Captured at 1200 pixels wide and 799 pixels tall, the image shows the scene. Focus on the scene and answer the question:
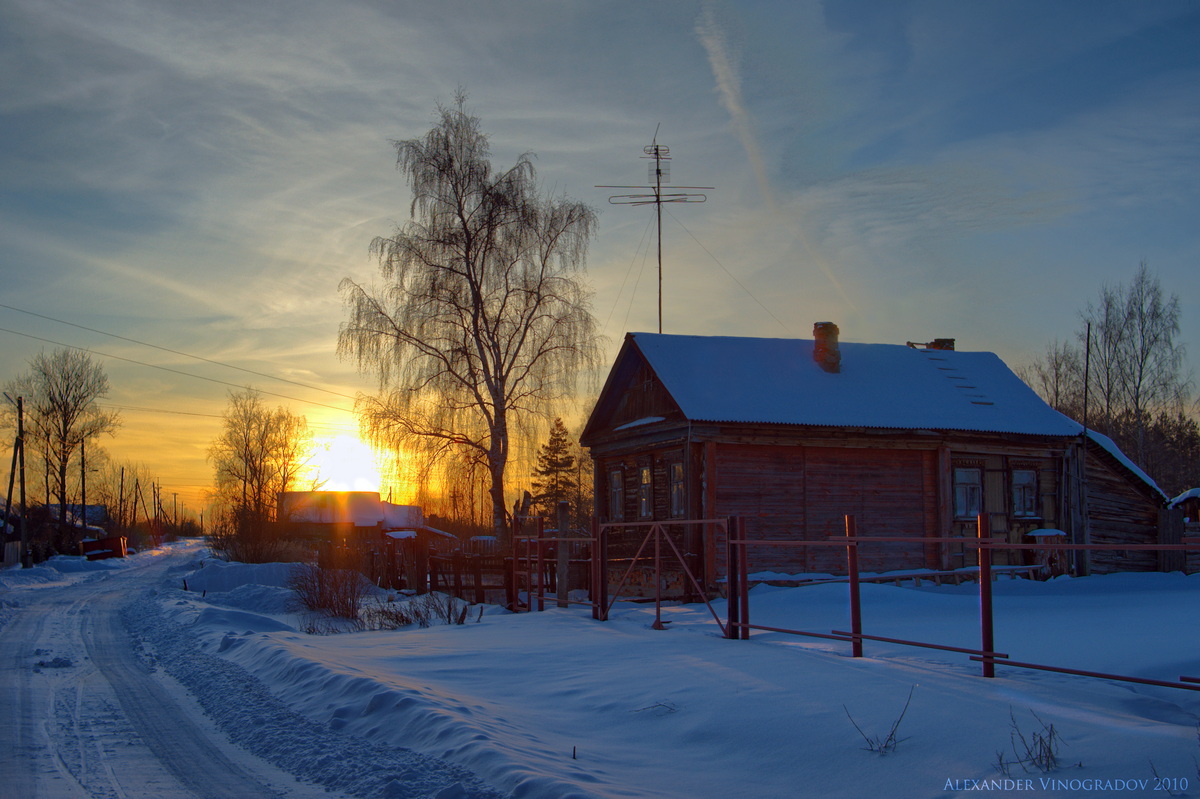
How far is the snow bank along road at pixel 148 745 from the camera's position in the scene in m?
5.49

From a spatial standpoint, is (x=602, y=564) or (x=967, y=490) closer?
(x=602, y=564)

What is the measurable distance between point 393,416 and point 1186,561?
21.3 m

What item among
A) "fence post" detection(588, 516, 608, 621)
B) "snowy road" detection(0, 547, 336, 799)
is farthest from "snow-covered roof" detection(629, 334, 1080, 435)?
"snowy road" detection(0, 547, 336, 799)

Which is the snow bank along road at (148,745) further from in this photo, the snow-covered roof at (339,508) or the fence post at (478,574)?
the snow-covered roof at (339,508)

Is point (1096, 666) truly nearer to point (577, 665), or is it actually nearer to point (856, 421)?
point (577, 665)

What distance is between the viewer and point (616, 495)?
23.5 metres

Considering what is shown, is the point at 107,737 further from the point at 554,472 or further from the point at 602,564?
the point at 554,472

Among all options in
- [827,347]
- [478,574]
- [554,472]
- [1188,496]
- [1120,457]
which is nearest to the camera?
[478,574]

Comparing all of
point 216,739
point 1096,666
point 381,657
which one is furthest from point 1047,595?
point 216,739

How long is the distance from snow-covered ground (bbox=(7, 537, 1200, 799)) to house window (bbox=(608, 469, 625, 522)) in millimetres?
10296

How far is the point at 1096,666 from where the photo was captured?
8.68 m

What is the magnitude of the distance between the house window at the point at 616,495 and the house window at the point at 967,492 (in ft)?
26.6

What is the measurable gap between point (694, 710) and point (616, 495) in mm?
16656

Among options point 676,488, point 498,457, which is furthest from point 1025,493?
point 498,457
